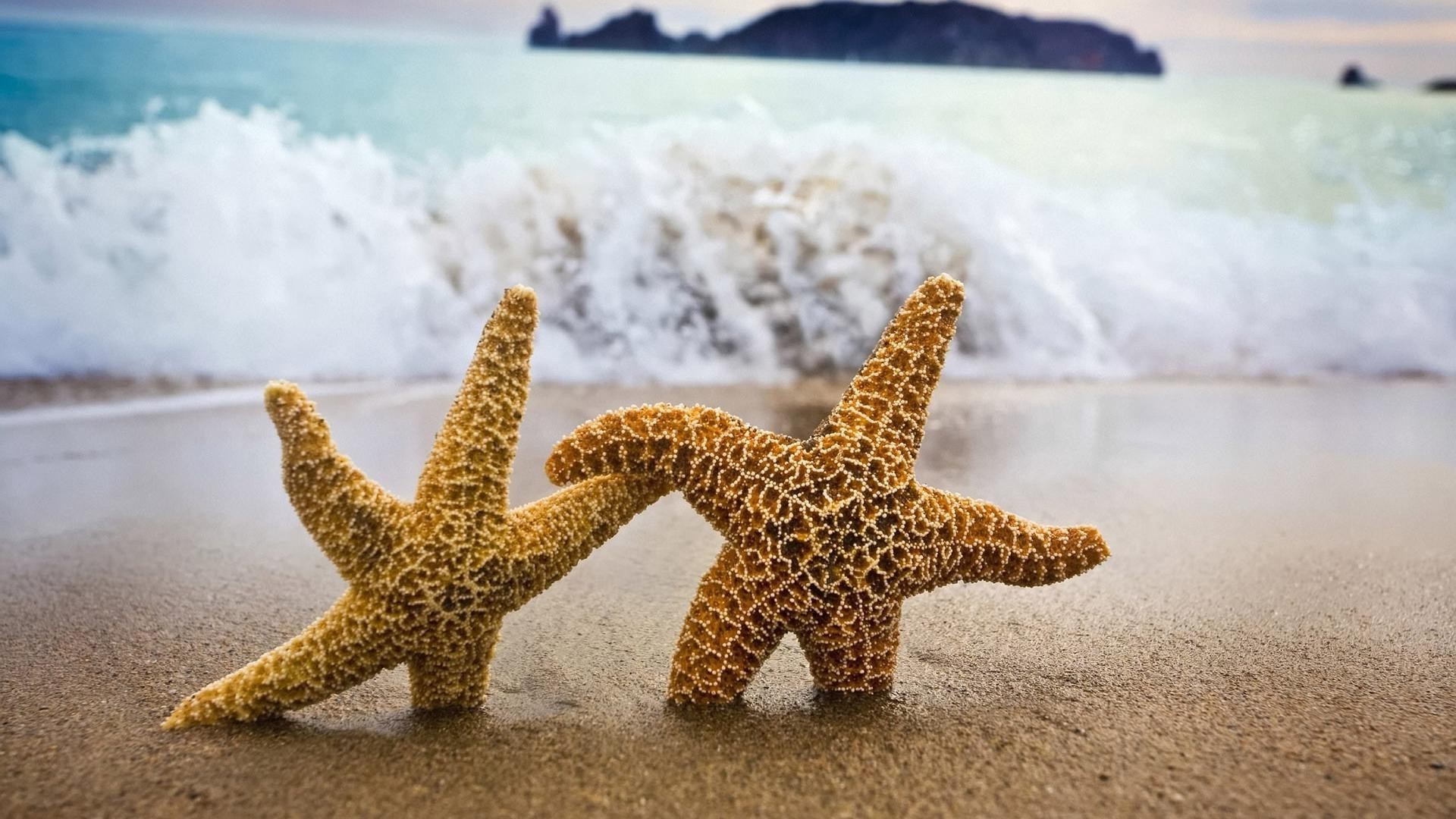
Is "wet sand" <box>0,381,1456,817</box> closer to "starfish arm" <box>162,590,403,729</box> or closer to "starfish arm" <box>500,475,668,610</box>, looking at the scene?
"starfish arm" <box>162,590,403,729</box>

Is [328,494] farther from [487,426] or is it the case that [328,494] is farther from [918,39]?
[918,39]

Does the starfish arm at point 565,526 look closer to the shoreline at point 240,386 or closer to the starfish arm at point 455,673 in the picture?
the starfish arm at point 455,673

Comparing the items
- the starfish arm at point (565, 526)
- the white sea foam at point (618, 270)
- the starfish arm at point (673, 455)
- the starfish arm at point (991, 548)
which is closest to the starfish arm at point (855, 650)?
the starfish arm at point (991, 548)

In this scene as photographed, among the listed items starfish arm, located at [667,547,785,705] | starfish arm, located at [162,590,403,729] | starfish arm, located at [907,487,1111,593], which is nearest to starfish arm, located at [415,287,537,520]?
starfish arm, located at [162,590,403,729]

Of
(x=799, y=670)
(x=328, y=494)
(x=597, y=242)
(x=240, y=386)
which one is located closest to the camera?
(x=328, y=494)

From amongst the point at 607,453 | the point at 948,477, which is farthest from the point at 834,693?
the point at 948,477

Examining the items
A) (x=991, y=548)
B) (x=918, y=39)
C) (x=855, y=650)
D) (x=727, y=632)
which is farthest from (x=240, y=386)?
(x=918, y=39)
